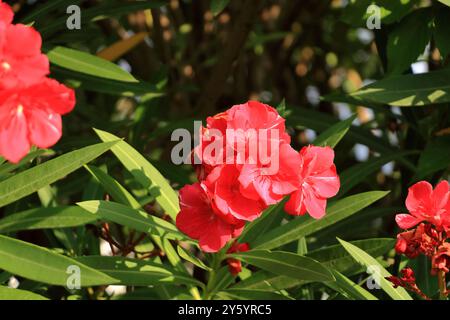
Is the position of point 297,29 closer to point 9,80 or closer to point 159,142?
point 159,142

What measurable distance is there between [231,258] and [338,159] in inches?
38.6

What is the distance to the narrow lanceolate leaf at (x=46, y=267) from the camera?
1242mm

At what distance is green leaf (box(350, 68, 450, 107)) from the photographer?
66.4 inches

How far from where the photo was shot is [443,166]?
70.2 inches

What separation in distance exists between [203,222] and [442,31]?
759 mm

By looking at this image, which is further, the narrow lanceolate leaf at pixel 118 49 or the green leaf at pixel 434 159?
the narrow lanceolate leaf at pixel 118 49

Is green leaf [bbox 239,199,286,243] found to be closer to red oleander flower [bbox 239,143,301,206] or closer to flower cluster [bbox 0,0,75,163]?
red oleander flower [bbox 239,143,301,206]

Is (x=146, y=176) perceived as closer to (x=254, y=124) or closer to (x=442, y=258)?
(x=254, y=124)

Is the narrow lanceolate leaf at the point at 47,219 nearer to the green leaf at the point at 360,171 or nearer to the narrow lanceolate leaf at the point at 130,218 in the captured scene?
the narrow lanceolate leaf at the point at 130,218

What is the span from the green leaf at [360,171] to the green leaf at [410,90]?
0.29 m

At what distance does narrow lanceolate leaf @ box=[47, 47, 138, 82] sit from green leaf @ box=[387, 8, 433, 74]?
590 millimetres

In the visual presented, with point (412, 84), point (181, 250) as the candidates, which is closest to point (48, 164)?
point (181, 250)

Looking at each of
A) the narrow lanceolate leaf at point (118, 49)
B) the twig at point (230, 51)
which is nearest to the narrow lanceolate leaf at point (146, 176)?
the narrow lanceolate leaf at point (118, 49)

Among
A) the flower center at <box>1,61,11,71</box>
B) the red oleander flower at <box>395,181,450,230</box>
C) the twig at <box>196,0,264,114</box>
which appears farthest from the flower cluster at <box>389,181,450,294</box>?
the twig at <box>196,0,264,114</box>
